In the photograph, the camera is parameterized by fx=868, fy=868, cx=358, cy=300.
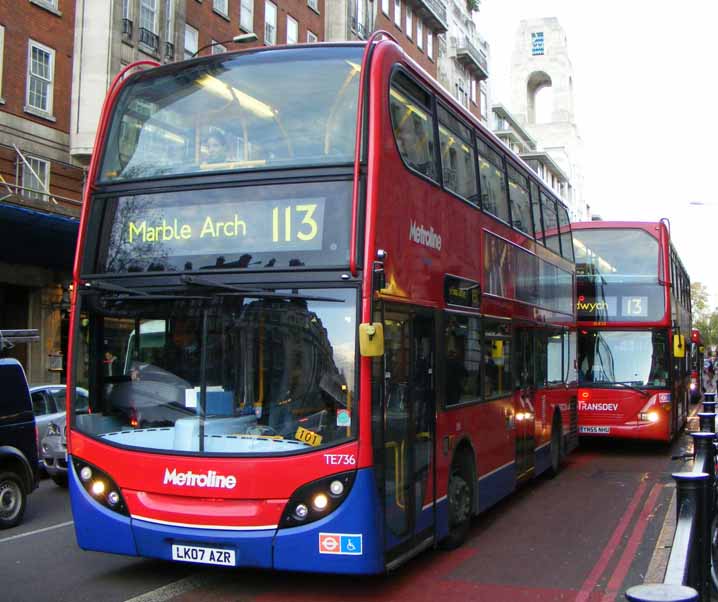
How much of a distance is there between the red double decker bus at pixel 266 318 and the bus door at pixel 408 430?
0.09 feet

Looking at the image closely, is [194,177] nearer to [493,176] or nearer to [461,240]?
[461,240]

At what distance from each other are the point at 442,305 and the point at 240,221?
7.45 ft

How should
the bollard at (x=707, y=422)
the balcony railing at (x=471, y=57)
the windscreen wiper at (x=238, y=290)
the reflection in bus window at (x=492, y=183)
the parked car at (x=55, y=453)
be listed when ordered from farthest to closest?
the balcony railing at (x=471, y=57) → the parked car at (x=55, y=453) → the reflection in bus window at (x=492, y=183) → the bollard at (x=707, y=422) → the windscreen wiper at (x=238, y=290)

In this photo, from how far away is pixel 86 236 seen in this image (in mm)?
7348

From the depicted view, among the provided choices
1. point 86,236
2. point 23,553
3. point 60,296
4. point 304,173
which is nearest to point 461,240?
point 304,173

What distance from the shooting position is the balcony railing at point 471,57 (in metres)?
59.0

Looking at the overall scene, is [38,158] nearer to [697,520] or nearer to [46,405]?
[46,405]

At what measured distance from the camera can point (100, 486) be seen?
6.95 m

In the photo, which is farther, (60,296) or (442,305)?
(60,296)

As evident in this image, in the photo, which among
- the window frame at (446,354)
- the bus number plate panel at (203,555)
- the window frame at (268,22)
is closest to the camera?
the bus number plate panel at (203,555)

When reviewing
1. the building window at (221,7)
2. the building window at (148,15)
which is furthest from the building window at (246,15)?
the building window at (148,15)

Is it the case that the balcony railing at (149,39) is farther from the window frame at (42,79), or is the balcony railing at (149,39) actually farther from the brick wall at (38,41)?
the window frame at (42,79)

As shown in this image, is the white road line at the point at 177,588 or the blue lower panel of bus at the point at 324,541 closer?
the blue lower panel of bus at the point at 324,541

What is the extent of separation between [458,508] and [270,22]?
31590 mm
